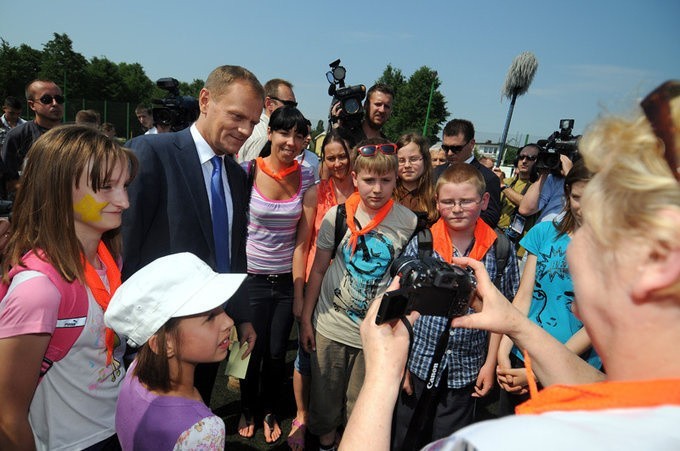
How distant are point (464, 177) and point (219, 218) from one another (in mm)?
1666

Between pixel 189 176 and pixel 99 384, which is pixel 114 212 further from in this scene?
pixel 99 384

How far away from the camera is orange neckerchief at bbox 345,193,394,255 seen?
2.84 meters

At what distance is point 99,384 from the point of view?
68.1 inches

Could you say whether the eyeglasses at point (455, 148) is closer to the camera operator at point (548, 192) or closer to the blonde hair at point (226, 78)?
the camera operator at point (548, 192)

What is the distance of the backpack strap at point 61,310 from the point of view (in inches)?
59.0

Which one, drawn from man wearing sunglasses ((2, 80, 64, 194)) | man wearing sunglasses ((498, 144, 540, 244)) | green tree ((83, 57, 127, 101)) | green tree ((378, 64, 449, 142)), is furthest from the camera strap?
green tree ((83, 57, 127, 101))

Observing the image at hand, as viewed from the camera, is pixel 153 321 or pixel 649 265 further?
pixel 153 321

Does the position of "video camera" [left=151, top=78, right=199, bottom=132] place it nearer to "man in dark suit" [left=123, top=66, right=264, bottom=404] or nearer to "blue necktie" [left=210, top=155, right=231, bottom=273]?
"man in dark suit" [left=123, top=66, right=264, bottom=404]

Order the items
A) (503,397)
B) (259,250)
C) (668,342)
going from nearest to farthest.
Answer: (668,342) → (503,397) → (259,250)

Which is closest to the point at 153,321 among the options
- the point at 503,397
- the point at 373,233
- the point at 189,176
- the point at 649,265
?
the point at 189,176

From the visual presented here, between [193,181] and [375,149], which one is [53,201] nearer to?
[193,181]

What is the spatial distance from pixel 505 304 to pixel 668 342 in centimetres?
86

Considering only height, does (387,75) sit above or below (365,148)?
above

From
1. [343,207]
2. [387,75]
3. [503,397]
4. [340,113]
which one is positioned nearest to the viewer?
[503,397]
